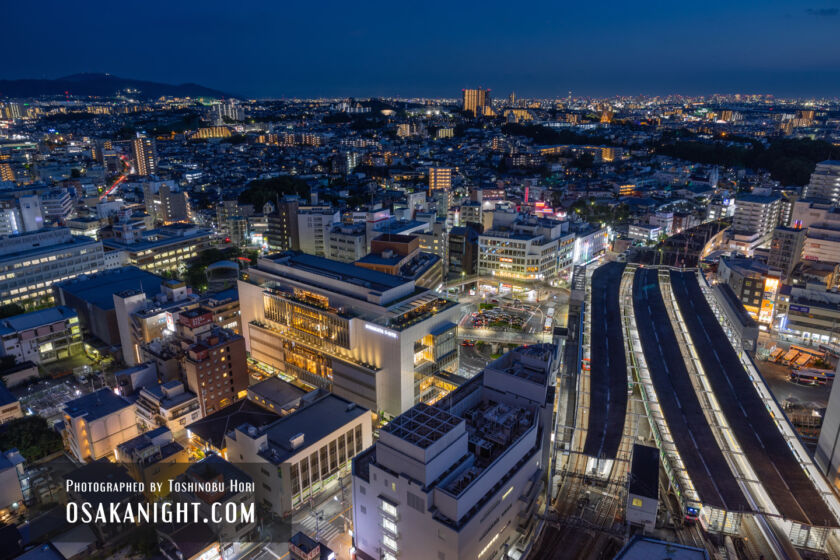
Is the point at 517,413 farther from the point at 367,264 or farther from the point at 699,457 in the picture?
the point at 367,264

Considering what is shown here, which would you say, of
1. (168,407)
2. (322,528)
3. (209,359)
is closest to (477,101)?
(209,359)

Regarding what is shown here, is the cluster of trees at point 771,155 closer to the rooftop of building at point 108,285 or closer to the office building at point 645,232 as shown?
the office building at point 645,232

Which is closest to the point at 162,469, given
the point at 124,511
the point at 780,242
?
the point at 124,511

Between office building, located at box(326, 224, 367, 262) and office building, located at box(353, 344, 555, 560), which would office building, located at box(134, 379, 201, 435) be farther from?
office building, located at box(326, 224, 367, 262)

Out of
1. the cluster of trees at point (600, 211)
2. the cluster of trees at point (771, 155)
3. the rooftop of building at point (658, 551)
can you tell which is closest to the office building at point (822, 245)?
the cluster of trees at point (600, 211)

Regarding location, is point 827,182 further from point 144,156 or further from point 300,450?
point 144,156

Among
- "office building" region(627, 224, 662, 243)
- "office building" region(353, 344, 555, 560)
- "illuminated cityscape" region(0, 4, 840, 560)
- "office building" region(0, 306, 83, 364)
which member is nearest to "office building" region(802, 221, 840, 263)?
"illuminated cityscape" region(0, 4, 840, 560)
